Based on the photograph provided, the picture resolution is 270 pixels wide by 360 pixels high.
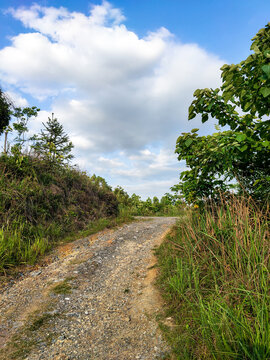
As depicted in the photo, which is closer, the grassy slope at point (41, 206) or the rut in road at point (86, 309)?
the rut in road at point (86, 309)

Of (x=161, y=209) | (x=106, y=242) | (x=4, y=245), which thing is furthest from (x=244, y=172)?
(x=161, y=209)

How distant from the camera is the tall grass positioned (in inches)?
84.0

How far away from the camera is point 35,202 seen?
7.15 meters

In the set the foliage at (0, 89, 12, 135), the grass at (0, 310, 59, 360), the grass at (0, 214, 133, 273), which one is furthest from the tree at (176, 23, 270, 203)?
the foliage at (0, 89, 12, 135)

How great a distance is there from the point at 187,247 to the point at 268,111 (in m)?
2.57

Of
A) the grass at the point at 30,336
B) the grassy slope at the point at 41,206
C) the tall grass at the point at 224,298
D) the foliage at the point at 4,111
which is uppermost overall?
the foliage at the point at 4,111

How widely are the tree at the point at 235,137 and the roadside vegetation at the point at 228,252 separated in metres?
0.01

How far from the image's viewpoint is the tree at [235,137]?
2.90m

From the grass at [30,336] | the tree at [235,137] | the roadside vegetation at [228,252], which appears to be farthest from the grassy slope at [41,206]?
the tree at [235,137]

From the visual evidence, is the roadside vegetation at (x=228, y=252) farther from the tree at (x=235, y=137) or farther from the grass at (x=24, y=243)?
the grass at (x=24, y=243)

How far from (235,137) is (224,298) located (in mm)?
2274

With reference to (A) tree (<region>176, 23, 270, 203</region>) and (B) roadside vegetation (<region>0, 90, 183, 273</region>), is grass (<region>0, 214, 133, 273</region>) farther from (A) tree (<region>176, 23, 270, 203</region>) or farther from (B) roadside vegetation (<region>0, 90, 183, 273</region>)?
(A) tree (<region>176, 23, 270, 203</region>)

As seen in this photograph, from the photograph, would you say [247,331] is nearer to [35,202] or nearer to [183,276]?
[183,276]

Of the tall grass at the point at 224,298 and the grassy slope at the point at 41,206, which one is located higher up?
the grassy slope at the point at 41,206
